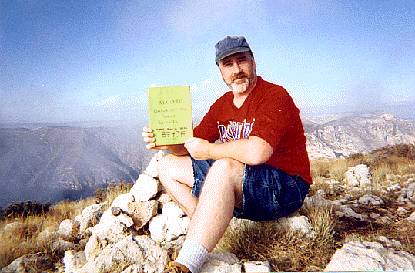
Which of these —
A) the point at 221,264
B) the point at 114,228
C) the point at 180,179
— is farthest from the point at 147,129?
the point at 114,228

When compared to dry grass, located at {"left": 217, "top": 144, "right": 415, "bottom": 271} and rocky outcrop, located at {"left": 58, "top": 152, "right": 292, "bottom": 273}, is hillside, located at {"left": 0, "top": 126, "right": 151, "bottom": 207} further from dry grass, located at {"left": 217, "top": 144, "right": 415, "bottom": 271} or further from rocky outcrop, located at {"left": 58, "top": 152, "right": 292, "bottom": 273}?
dry grass, located at {"left": 217, "top": 144, "right": 415, "bottom": 271}

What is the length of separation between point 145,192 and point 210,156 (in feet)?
4.85

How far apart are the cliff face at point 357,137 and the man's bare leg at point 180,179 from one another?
5.33 m

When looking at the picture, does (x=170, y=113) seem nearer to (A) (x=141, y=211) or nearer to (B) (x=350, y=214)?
(A) (x=141, y=211)

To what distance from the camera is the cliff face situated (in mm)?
7000

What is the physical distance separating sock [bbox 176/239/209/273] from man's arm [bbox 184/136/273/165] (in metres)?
0.63

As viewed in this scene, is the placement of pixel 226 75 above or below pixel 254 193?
above

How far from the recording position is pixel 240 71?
2.06 metres

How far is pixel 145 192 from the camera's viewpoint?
285 cm

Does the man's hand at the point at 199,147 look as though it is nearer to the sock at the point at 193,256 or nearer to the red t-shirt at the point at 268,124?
the red t-shirt at the point at 268,124

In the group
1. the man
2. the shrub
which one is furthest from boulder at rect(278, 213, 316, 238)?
the shrub

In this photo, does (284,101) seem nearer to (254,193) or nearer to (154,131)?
(254,193)

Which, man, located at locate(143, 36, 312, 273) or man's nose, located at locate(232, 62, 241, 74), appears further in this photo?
man's nose, located at locate(232, 62, 241, 74)

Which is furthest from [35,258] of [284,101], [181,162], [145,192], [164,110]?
[284,101]
